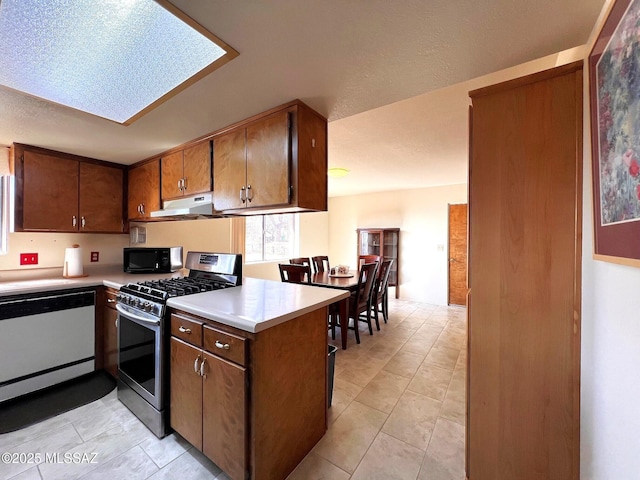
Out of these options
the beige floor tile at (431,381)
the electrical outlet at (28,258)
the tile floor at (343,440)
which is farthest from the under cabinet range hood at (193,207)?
the beige floor tile at (431,381)

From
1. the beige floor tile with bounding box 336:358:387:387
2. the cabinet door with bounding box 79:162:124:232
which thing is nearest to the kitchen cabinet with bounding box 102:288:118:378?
the cabinet door with bounding box 79:162:124:232

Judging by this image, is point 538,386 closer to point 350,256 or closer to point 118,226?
point 118,226

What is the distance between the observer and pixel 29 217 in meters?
2.23

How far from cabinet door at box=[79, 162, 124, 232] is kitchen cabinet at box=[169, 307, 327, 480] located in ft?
6.22

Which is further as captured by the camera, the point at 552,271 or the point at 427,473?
the point at 427,473

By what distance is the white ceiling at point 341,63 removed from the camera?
893mm

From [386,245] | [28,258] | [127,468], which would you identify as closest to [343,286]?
[127,468]

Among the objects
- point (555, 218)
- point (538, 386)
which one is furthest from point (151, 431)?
point (555, 218)

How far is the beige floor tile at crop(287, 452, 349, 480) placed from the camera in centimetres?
140

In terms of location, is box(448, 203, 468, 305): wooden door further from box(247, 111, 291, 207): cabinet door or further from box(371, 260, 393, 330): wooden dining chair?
box(247, 111, 291, 207): cabinet door

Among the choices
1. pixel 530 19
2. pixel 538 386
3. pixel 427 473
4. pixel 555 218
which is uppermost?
pixel 530 19

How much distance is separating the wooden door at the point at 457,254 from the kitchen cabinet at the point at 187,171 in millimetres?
4419

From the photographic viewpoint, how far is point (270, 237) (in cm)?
513

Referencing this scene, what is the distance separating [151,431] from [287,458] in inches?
38.7
